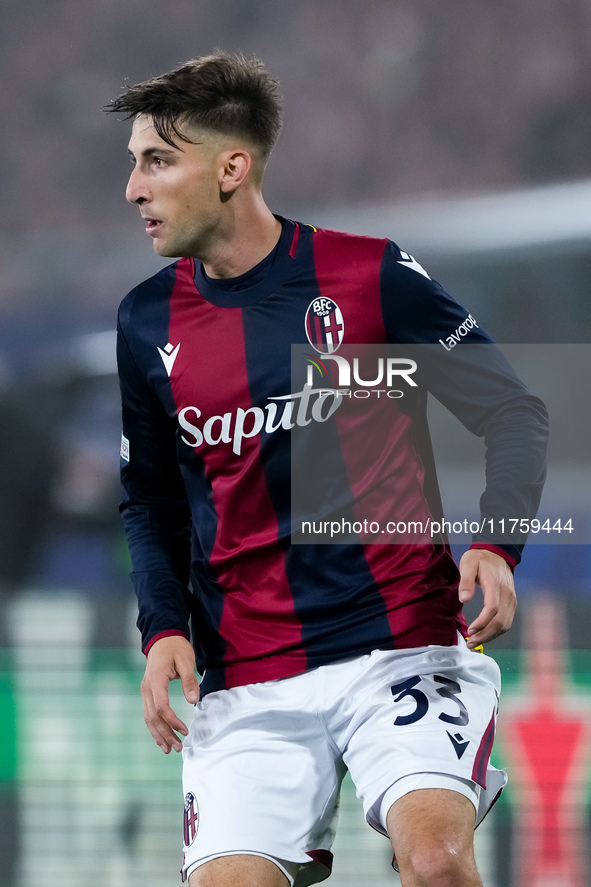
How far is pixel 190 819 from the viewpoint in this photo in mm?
1518

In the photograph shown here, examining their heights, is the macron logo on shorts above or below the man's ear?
below

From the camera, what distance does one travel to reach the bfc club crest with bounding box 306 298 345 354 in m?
1.62

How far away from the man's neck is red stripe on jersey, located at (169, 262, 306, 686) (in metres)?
0.08

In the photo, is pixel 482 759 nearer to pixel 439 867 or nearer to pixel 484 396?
pixel 439 867

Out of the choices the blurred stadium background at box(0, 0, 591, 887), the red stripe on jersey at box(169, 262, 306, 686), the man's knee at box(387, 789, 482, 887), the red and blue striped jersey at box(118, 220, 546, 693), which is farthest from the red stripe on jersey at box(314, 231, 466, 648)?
the blurred stadium background at box(0, 0, 591, 887)

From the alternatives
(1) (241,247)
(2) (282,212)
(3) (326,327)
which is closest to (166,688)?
(3) (326,327)

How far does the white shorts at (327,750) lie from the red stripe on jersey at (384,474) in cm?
6

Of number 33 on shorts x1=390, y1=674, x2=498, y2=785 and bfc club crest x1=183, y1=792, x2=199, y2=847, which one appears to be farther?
bfc club crest x1=183, y1=792, x2=199, y2=847

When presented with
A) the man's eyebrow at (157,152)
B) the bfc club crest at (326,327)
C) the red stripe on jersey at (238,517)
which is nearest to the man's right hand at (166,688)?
the red stripe on jersey at (238,517)

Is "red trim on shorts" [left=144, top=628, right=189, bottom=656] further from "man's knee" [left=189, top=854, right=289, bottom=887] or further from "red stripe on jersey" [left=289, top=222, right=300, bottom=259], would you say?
"red stripe on jersey" [left=289, top=222, right=300, bottom=259]

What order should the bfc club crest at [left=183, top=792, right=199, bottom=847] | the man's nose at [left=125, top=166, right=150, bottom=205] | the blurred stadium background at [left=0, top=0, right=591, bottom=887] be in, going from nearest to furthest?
the bfc club crest at [left=183, top=792, right=199, bottom=847] → the man's nose at [left=125, top=166, right=150, bottom=205] → the blurred stadium background at [left=0, top=0, right=591, bottom=887]

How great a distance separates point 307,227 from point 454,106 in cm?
290

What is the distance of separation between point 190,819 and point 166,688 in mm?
204

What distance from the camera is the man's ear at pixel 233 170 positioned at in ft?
5.45
